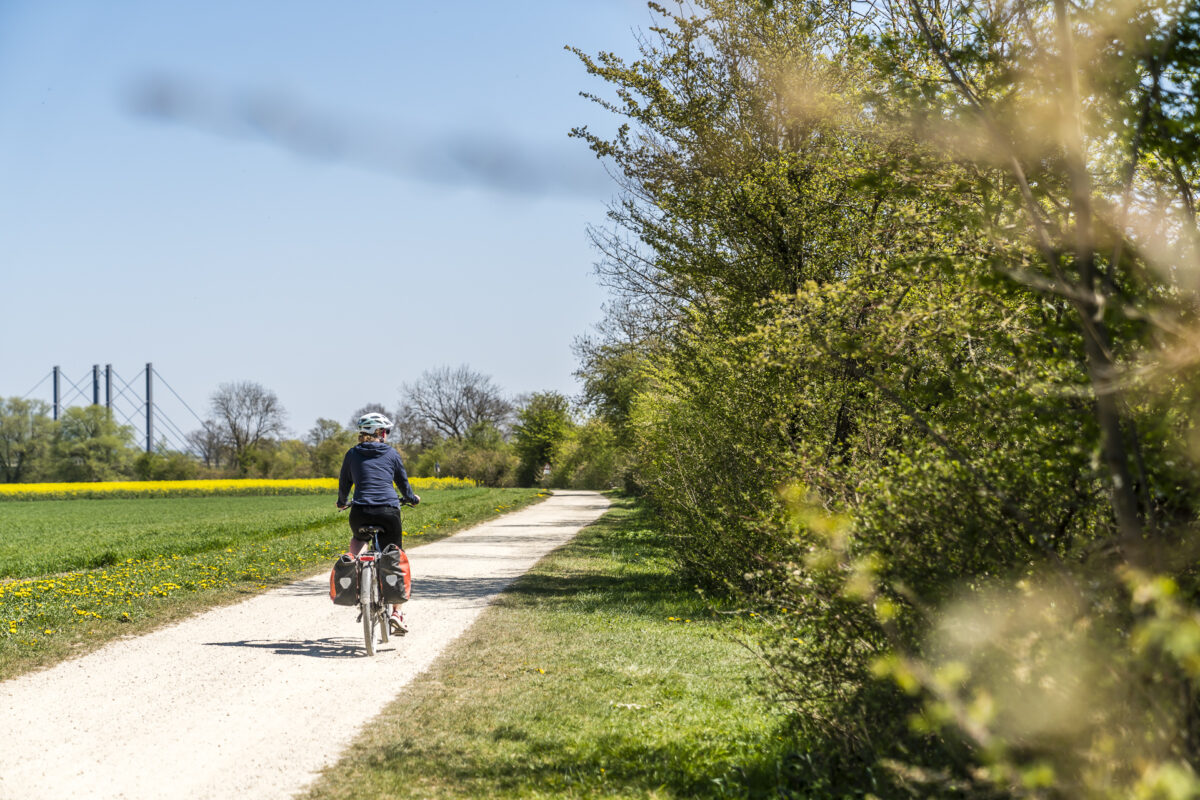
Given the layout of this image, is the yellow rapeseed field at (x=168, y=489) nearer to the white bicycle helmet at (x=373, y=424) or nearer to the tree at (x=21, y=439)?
the tree at (x=21, y=439)

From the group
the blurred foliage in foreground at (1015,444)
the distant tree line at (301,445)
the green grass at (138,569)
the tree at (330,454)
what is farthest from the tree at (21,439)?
the blurred foliage in foreground at (1015,444)

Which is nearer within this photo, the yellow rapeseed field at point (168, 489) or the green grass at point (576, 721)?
the green grass at point (576, 721)

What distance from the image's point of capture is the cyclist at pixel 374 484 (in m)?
8.30

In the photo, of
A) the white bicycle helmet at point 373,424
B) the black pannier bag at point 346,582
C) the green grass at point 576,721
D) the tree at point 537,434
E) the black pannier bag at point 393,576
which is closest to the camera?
the green grass at point 576,721

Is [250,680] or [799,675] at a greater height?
[799,675]

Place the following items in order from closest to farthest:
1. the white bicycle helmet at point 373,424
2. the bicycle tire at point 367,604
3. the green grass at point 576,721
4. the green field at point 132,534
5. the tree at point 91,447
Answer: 1. the green grass at point 576,721
2. the bicycle tire at point 367,604
3. the white bicycle helmet at point 373,424
4. the green field at point 132,534
5. the tree at point 91,447

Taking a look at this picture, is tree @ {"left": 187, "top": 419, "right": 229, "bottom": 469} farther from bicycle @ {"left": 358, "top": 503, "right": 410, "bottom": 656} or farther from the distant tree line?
bicycle @ {"left": 358, "top": 503, "right": 410, "bottom": 656}

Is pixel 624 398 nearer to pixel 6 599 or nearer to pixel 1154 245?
pixel 6 599

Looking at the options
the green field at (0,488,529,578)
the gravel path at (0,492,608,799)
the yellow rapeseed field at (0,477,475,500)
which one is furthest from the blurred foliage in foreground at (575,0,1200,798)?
the yellow rapeseed field at (0,477,475,500)

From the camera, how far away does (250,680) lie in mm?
6953

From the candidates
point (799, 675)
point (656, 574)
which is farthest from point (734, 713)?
point (656, 574)

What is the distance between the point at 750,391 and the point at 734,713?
432 centimetres

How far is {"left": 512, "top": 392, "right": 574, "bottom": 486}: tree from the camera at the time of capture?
7431 cm

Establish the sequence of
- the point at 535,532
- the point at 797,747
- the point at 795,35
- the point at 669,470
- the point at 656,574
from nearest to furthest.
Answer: the point at 797,747 < the point at 795,35 < the point at 669,470 < the point at 656,574 < the point at 535,532
